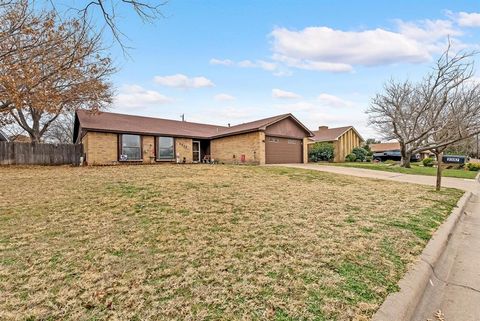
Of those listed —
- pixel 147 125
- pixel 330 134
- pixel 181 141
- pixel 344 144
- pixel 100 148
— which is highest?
pixel 330 134

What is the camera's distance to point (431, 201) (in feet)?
23.3

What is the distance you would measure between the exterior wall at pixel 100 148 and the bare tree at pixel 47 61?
2459mm

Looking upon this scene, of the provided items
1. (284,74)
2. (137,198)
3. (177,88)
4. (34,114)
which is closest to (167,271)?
(137,198)

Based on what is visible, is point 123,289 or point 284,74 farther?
point 284,74

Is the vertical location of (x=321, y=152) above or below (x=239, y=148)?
below

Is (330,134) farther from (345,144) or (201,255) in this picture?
(201,255)

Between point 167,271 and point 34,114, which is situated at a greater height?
point 34,114

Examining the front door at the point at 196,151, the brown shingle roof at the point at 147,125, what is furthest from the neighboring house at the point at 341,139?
the front door at the point at 196,151

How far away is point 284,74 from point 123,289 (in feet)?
53.9

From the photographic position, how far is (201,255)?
3.25m

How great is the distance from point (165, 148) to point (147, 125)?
7.82 feet

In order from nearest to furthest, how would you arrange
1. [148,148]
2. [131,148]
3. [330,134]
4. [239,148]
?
[131,148] → [148,148] → [239,148] → [330,134]

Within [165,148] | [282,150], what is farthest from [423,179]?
[165,148]

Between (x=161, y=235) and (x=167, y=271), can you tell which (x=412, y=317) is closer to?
(x=167, y=271)
